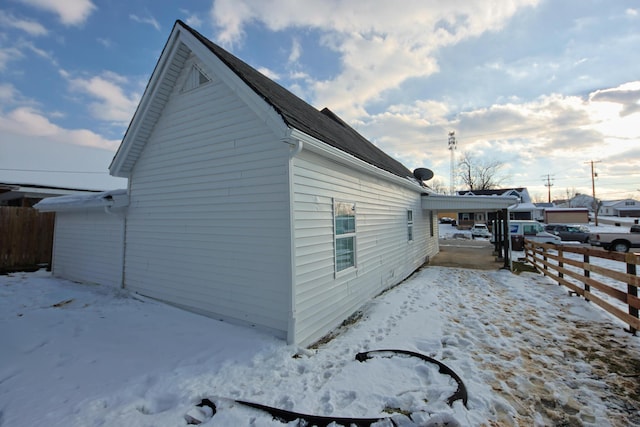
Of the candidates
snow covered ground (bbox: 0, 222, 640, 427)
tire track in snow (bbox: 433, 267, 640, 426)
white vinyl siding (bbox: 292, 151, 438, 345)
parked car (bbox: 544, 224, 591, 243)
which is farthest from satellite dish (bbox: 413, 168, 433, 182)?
parked car (bbox: 544, 224, 591, 243)

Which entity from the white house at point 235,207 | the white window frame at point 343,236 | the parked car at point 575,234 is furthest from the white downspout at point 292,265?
the parked car at point 575,234

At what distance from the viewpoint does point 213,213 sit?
514 cm

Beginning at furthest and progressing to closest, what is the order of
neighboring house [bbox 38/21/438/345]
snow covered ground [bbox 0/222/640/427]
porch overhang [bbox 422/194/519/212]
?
1. porch overhang [bbox 422/194/519/212]
2. neighboring house [bbox 38/21/438/345]
3. snow covered ground [bbox 0/222/640/427]

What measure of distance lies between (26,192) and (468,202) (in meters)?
20.9

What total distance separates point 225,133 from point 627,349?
289 inches

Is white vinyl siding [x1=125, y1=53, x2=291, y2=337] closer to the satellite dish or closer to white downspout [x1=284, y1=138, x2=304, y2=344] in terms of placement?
white downspout [x1=284, y1=138, x2=304, y2=344]

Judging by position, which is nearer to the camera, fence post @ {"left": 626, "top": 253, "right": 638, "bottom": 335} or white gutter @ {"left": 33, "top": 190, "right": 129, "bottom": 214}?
fence post @ {"left": 626, "top": 253, "right": 638, "bottom": 335}

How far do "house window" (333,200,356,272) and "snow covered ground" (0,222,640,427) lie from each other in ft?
3.98

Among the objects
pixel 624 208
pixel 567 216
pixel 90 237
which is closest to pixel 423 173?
pixel 90 237

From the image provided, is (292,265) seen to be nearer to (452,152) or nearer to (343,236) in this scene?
(343,236)

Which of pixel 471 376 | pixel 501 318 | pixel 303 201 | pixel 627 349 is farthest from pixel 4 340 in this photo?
pixel 627 349

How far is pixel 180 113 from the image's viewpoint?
226 inches

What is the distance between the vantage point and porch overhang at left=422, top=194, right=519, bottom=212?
1100cm

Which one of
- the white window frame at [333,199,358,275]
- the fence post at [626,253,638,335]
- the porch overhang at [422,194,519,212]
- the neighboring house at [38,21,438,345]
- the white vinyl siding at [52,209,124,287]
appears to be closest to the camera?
the neighboring house at [38,21,438,345]
